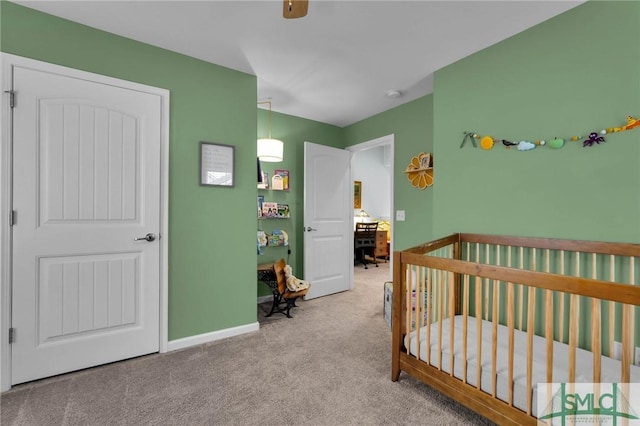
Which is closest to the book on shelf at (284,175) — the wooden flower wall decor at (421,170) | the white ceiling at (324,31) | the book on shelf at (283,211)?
the book on shelf at (283,211)

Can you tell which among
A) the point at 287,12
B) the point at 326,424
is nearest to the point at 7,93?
the point at 287,12

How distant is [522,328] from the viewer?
6.52ft

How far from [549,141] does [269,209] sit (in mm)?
2693

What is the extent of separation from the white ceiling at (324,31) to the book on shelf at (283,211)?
148 centimetres

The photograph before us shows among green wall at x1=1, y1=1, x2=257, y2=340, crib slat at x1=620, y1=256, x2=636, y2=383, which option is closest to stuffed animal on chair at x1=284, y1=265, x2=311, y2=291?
green wall at x1=1, y1=1, x2=257, y2=340

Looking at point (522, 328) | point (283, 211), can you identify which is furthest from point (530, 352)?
point (283, 211)

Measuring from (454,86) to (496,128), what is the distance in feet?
1.77

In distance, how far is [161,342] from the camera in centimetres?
224

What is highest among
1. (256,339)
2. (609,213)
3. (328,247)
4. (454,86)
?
(454,86)

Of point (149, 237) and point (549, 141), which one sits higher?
point (549, 141)

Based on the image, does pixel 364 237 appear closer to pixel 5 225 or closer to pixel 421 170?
pixel 421 170

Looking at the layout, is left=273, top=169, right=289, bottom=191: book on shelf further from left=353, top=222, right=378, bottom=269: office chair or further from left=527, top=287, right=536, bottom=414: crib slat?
left=527, top=287, right=536, bottom=414: crib slat

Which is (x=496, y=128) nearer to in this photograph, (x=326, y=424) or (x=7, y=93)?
(x=326, y=424)

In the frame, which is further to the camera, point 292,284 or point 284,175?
point 284,175
